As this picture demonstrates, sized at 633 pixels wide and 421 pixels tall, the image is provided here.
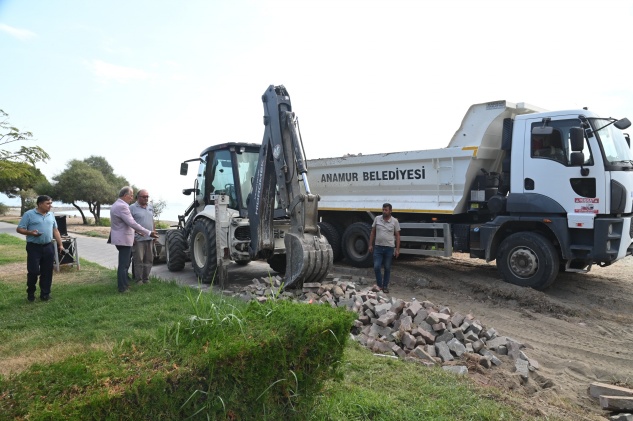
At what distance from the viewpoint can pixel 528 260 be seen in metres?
7.80

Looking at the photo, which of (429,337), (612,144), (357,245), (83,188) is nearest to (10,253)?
(357,245)

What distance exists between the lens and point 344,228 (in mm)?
11195

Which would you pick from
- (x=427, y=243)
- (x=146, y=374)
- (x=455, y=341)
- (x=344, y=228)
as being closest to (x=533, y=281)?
(x=427, y=243)

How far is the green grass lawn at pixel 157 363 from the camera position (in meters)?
3.15

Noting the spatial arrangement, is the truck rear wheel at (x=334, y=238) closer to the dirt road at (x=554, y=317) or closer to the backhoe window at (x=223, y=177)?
the dirt road at (x=554, y=317)

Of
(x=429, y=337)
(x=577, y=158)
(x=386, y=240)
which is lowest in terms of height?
(x=429, y=337)

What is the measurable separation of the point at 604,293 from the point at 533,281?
1.31 meters

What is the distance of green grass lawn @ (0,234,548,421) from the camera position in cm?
315

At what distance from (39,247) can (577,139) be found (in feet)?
27.5

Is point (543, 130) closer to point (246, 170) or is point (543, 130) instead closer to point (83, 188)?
point (246, 170)

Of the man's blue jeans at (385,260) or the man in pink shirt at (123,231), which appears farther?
the man's blue jeans at (385,260)

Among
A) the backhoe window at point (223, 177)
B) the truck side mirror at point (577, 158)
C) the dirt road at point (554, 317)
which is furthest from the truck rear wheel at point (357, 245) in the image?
the truck side mirror at point (577, 158)

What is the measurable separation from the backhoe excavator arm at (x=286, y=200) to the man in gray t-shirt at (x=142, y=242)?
5.67 feet

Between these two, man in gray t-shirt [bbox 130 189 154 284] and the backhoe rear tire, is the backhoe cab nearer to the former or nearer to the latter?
the backhoe rear tire
